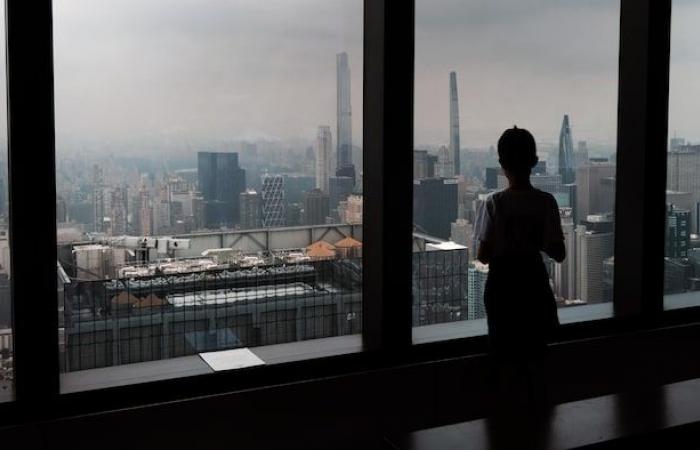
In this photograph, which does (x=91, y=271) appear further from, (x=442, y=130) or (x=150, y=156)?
(x=442, y=130)

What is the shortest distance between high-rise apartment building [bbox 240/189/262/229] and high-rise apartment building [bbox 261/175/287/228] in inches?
0.8

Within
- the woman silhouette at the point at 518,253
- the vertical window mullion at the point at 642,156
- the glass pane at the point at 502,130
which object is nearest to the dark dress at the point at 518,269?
the woman silhouette at the point at 518,253

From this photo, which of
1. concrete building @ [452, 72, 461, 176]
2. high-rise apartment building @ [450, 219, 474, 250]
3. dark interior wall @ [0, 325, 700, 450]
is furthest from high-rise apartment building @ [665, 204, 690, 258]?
concrete building @ [452, 72, 461, 176]

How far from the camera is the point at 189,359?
8.78 ft

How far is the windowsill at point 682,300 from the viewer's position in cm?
367

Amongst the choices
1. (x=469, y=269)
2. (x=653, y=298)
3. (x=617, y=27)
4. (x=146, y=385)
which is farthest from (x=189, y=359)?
(x=617, y=27)

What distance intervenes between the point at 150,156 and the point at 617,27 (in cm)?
218

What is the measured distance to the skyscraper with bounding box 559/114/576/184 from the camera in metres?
3.33

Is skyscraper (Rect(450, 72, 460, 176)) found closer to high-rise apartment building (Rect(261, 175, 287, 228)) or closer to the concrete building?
the concrete building

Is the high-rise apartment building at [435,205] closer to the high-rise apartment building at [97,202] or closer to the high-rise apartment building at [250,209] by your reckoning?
the high-rise apartment building at [250,209]

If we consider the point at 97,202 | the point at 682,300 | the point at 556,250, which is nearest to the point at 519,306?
the point at 556,250

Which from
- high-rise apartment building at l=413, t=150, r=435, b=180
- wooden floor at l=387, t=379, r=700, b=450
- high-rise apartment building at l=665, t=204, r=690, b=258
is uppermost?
high-rise apartment building at l=413, t=150, r=435, b=180

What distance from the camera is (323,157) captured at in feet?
9.19

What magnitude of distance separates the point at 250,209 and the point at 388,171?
53cm
